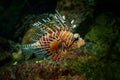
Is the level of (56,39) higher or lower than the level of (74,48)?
higher

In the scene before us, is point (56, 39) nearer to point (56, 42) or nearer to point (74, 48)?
point (56, 42)

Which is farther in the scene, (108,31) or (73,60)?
(108,31)

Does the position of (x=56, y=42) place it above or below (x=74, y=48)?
above

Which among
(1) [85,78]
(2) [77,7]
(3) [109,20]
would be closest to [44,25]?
(1) [85,78]

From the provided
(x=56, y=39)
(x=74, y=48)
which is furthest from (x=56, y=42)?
(x=74, y=48)

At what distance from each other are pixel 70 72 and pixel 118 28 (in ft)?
5.31

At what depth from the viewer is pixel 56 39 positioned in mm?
4570

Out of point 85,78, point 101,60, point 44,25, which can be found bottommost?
point 85,78

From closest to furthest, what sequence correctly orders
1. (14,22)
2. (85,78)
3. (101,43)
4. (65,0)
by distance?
1. (85,78)
2. (101,43)
3. (65,0)
4. (14,22)

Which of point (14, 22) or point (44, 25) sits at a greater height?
point (14, 22)

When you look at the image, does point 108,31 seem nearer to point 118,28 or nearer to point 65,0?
point 118,28

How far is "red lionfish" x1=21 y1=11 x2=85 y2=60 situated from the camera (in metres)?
4.51

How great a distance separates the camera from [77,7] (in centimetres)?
644

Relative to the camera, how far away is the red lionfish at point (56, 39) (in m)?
4.51
